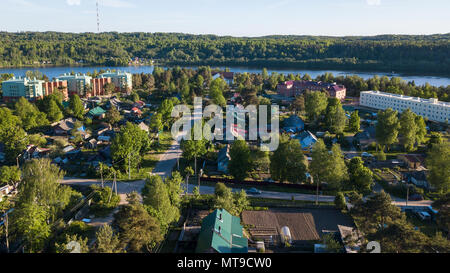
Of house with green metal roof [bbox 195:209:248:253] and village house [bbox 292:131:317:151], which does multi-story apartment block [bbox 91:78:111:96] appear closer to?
village house [bbox 292:131:317:151]

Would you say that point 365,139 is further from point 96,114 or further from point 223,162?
point 96,114

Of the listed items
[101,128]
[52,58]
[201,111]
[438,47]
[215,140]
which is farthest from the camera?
[52,58]

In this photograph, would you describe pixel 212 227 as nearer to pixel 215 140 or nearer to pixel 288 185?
pixel 288 185

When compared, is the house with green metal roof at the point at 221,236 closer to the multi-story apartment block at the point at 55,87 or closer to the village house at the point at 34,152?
the village house at the point at 34,152

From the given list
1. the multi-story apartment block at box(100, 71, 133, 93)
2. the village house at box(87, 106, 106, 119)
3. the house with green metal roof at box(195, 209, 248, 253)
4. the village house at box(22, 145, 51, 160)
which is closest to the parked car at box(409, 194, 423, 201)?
the house with green metal roof at box(195, 209, 248, 253)
